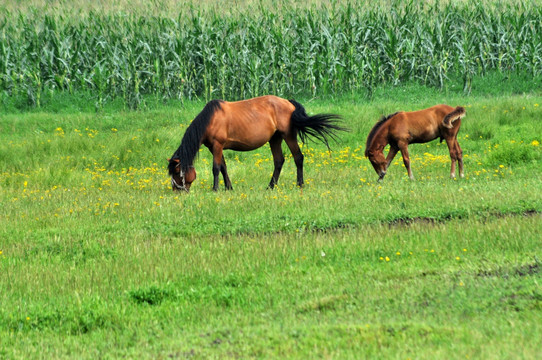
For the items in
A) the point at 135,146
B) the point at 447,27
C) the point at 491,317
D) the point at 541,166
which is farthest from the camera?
the point at 447,27

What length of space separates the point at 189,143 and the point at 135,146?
5492mm

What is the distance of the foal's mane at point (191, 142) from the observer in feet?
42.6

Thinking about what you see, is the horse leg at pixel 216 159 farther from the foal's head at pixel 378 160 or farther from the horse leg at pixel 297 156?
the foal's head at pixel 378 160

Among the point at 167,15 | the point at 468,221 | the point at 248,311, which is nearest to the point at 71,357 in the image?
the point at 248,311

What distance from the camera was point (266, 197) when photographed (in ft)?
39.0

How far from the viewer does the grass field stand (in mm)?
5504

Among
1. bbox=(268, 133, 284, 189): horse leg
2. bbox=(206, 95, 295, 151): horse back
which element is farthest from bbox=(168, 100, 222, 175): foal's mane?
bbox=(268, 133, 284, 189): horse leg

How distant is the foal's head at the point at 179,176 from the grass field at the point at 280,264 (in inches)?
15.0

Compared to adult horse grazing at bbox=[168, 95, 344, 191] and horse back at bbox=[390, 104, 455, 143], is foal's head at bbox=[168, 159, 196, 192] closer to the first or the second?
adult horse grazing at bbox=[168, 95, 344, 191]

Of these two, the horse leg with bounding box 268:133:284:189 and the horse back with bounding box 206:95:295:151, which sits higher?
the horse back with bounding box 206:95:295:151

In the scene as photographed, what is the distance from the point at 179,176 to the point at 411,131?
4.88 meters

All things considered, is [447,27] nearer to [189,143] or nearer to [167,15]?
[167,15]

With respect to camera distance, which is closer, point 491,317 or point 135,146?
point 491,317

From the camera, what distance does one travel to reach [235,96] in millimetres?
25250
